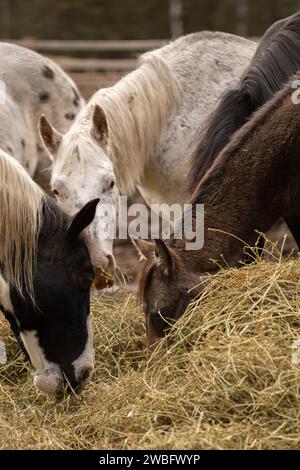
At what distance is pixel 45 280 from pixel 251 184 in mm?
1006

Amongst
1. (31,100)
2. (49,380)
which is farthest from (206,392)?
(31,100)

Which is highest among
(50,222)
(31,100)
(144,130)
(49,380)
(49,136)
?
(50,222)

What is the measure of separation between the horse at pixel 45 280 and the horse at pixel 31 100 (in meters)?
1.86

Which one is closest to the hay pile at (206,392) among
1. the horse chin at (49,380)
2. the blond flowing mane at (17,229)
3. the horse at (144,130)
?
the horse chin at (49,380)

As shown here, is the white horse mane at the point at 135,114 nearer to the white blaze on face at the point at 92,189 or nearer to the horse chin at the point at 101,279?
the white blaze on face at the point at 92,189

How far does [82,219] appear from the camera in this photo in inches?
153

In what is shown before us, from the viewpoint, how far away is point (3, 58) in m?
6.16

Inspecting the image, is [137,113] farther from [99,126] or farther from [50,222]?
[50,222]

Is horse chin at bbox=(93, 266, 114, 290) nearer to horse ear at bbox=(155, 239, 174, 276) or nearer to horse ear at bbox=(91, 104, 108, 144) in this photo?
horse ear at bbox=(155, 239, 174, 276)

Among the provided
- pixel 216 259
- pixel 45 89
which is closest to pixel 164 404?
pixel 216 259

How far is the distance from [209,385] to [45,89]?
3280 mm

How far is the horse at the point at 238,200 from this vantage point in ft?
13.2

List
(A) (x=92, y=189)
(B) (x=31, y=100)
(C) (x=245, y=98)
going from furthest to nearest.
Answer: (B) (x=31, y=100) → (A) (x=92, y=189) → (C) (x=245, y=98)

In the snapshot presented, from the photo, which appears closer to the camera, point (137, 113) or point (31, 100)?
point (137, 113)
